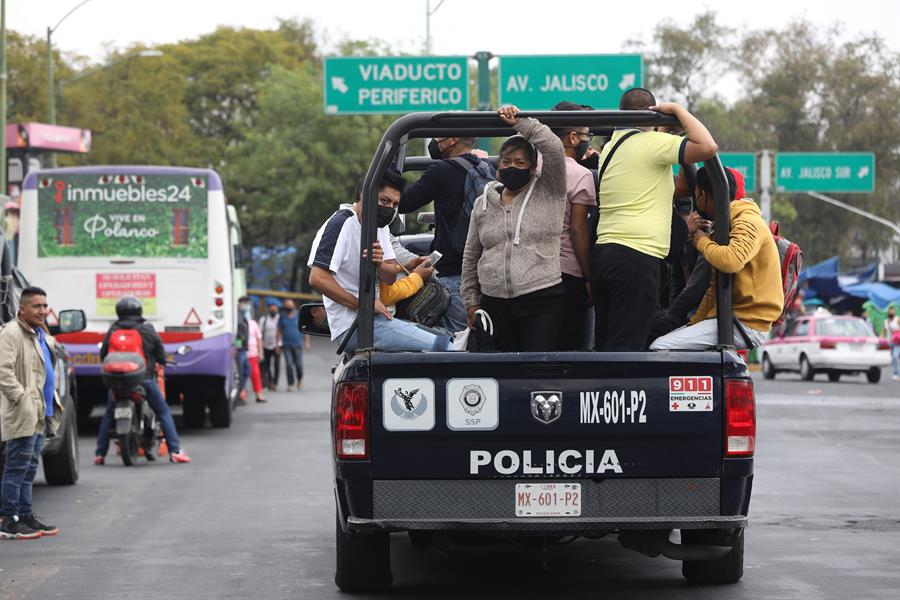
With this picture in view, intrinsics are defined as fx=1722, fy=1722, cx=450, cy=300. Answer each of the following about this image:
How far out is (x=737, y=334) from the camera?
25.7 ft

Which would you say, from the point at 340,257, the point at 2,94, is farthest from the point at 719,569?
the point at 2,94

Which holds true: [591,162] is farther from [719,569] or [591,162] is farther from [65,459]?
[65,459]

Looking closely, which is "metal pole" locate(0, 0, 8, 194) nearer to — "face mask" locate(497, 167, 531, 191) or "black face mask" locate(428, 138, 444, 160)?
"black face mask" locate(428, 138, 444, 160)

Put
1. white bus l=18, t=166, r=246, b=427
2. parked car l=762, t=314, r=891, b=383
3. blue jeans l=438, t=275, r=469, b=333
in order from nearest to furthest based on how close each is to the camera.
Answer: blue jeans l=438, t=275, r=469, b=333
white bus l=18, t=166, r=246, b=427
parked car l=762, t=314, r=891, b=383

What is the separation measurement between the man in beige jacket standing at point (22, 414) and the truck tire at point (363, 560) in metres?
3.31

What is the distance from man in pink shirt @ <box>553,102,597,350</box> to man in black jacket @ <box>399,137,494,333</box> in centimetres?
64

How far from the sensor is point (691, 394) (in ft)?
24.2

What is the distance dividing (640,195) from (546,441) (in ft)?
4.06

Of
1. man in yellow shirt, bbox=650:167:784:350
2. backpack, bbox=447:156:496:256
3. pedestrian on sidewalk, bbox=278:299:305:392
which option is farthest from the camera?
pedestrian on sidewalk, bbox=278:299:305:392

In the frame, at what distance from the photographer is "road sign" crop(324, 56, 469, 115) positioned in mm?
29516

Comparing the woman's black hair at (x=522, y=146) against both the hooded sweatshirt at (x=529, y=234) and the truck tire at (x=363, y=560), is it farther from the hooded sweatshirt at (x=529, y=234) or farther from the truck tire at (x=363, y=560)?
the truck tire at (x=363, y=560)

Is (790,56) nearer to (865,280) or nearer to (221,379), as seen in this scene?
(865,280)

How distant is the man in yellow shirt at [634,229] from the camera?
773cm

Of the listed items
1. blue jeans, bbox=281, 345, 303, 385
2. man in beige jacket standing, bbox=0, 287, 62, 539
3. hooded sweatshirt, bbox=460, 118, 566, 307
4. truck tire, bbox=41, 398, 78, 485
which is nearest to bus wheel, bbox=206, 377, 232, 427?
truck tire, bbox=41, 398, 78, 485
